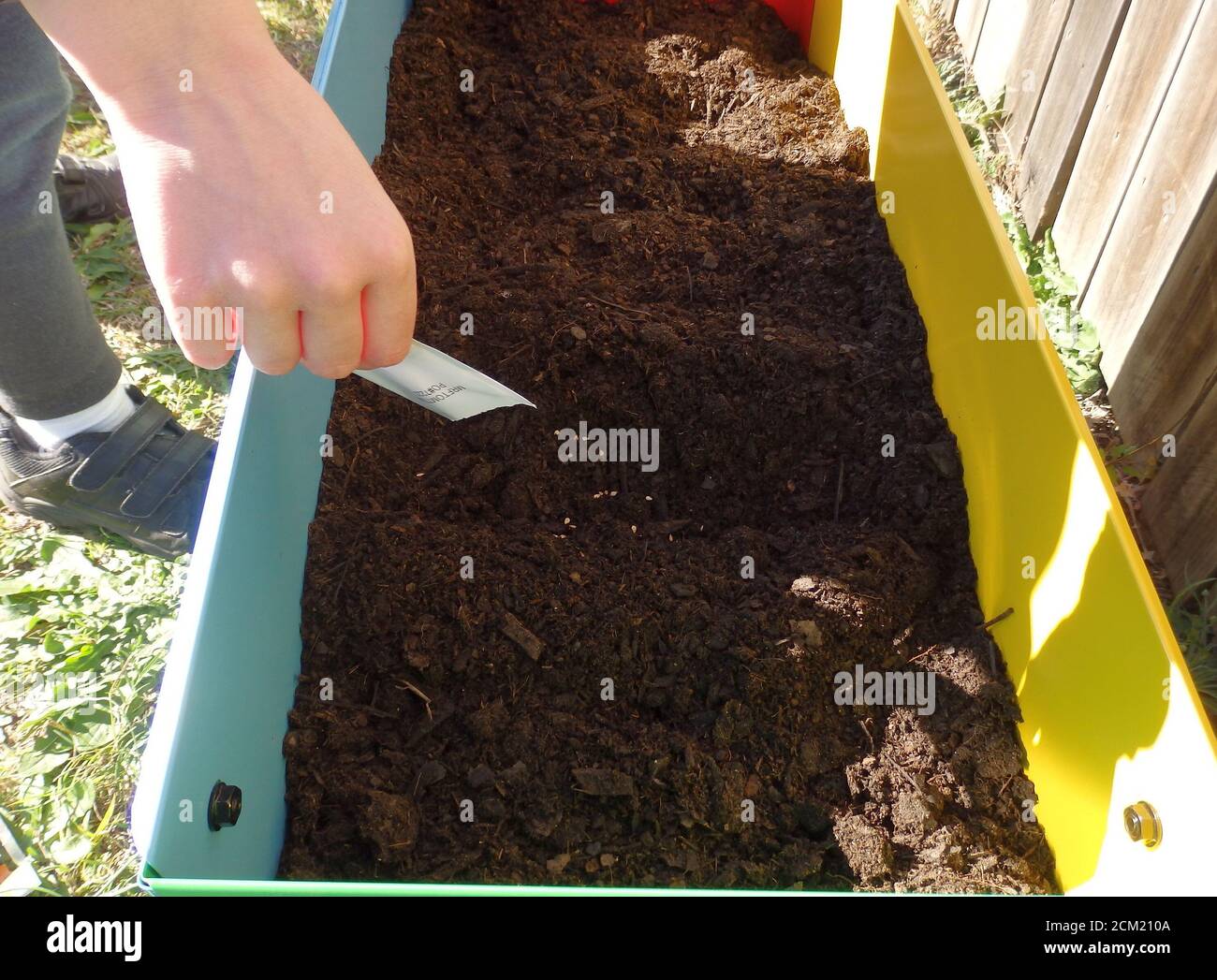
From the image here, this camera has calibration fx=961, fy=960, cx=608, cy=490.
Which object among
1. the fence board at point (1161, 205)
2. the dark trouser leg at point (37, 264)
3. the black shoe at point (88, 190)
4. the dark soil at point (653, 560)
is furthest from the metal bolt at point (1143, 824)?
the black shoe at point (88, 190)

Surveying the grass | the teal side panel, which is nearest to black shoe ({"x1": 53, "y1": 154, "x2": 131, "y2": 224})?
the grass

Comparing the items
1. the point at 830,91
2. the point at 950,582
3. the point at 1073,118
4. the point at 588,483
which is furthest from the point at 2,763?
the point at 1073,118

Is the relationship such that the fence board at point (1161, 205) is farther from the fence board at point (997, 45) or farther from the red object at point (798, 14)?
the red object at point (798, 14)

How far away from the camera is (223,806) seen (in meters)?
1.11

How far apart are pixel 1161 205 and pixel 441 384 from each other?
4.71 feet

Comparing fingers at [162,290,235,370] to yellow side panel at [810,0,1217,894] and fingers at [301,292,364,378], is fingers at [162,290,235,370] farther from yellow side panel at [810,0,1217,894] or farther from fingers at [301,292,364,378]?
yellow side panel at [810,0,1217,894]

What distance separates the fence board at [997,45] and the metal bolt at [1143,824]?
2173mm

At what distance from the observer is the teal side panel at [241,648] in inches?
40.7

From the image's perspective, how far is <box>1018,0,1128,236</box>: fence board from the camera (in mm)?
2127

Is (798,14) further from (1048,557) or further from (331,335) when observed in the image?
(331,335)

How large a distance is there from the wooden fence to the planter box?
42 cm

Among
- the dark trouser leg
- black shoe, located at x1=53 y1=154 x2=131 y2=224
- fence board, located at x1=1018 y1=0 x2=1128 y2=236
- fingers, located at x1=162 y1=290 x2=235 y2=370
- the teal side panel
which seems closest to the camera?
fingers, located at x1=162 y1=290 x2=235 y2=370

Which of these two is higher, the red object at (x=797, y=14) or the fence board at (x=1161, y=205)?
the red object at (x=797, y=14)

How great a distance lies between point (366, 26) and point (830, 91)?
1.15m
